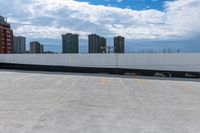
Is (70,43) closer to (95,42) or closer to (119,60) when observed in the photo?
(95,42)

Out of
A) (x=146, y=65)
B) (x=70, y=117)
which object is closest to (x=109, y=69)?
(x=146, y=65)

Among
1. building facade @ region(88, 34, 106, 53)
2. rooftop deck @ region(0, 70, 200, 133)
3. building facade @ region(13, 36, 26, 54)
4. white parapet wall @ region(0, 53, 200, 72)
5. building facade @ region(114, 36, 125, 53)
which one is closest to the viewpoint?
rooftop deck @ region(0, 70, 200, 133)

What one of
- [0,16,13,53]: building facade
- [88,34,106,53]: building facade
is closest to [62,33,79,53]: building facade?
[88,34,106,53]: building facade

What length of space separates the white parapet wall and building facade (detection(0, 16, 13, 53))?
134 ft

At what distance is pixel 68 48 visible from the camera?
189ft

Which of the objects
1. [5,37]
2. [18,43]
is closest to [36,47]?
[5,37]

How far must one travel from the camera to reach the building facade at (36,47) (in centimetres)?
5573

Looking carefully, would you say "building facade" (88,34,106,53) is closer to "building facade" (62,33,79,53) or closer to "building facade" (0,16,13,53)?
"building facade" (62,33,79,53)

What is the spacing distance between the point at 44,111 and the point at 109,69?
2347 centimetres

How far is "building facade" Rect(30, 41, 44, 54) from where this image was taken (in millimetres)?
55734

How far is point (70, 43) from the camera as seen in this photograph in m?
59.6

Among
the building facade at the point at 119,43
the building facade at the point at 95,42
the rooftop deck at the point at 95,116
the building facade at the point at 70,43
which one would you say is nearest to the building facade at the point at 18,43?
the building facade at the point at 70,43

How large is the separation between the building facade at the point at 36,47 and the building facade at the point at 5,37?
16.0 meters

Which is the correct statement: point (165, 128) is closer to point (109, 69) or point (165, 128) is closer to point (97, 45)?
point (109, 69)
